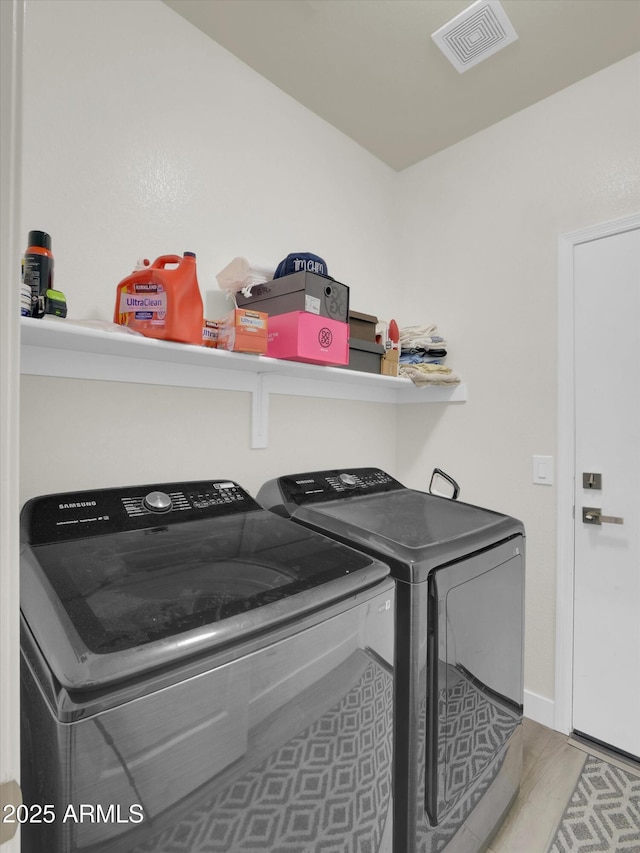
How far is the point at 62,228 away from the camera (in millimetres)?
1347

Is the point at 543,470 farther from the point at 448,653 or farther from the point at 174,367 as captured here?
the point at 174,367

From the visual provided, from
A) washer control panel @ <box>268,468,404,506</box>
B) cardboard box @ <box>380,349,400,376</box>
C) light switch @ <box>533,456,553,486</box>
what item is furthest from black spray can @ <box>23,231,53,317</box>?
light switch @ <box>533,456,553,486</box>

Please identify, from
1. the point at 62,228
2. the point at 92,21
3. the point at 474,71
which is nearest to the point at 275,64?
the point at 92,21

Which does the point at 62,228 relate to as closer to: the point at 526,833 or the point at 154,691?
the point at 154,691

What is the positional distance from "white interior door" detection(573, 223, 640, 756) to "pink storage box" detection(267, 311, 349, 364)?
111 centimetres

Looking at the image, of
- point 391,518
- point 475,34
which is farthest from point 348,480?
point 475,34

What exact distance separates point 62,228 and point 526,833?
96.7 inches

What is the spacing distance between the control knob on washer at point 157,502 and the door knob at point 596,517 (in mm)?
1719

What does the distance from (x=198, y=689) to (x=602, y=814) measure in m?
1.68

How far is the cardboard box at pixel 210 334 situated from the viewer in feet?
4.80

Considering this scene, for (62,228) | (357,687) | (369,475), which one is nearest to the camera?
(357,687)

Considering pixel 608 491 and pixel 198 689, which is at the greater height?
pixel 608 491

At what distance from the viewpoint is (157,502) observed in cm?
132

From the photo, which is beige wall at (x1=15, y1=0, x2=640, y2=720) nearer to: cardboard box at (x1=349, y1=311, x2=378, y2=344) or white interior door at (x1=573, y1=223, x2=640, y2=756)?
white interior door at (x1=573, y1=223, x2=640, y2=756)
